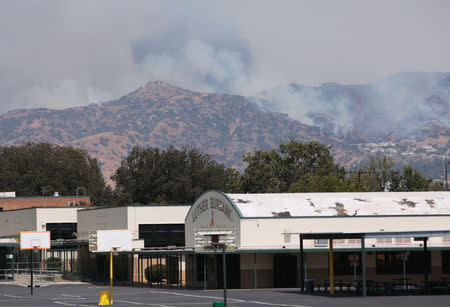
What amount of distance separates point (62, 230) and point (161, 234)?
16403 millimetres

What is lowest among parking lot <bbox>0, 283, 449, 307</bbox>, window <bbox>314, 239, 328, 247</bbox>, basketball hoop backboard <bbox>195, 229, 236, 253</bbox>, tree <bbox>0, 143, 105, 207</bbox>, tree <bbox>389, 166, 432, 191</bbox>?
parking lot <bbox>0, 283, 449, 307</bbox>

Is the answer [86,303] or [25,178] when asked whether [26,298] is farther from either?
[25,178]

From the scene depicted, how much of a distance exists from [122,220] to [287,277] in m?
23.5

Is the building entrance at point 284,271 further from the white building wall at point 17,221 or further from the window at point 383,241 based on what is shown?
the white building wall at point 17,221

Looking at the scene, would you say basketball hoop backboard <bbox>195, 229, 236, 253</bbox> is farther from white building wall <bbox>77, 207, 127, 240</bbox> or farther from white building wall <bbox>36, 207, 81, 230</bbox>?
white building wall <bbox>36, 207, 81, 230</bbox>

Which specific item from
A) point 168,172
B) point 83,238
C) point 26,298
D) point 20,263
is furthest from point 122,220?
point 168,172

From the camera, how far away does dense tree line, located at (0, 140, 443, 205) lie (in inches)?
5832

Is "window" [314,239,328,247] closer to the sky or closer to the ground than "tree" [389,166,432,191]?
closer to the ground

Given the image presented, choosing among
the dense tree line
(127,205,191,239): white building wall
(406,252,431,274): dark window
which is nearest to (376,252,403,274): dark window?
(406,252,431,274): dark window

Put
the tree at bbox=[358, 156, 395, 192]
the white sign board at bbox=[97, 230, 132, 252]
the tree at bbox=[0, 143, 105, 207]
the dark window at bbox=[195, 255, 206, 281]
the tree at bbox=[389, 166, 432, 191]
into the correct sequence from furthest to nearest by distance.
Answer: the tree at bbox=[0, 143, 105, 207], the tree at bbox=[358, 156, 395, 192], the tree at bbox=[389, 166, 432, 191], the dark window at bbox=[195, 255, 206, 281], the white sign board at bbox=[97, 230, 132, 252]

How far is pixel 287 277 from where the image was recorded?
6238 cm

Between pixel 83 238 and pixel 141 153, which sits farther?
pixel 141 153

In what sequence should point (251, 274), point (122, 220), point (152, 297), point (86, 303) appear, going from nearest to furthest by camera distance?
point (86, 303) < point (152, 297) < point (251, 274) < point (122, 220)

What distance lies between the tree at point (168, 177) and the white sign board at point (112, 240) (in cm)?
9250
